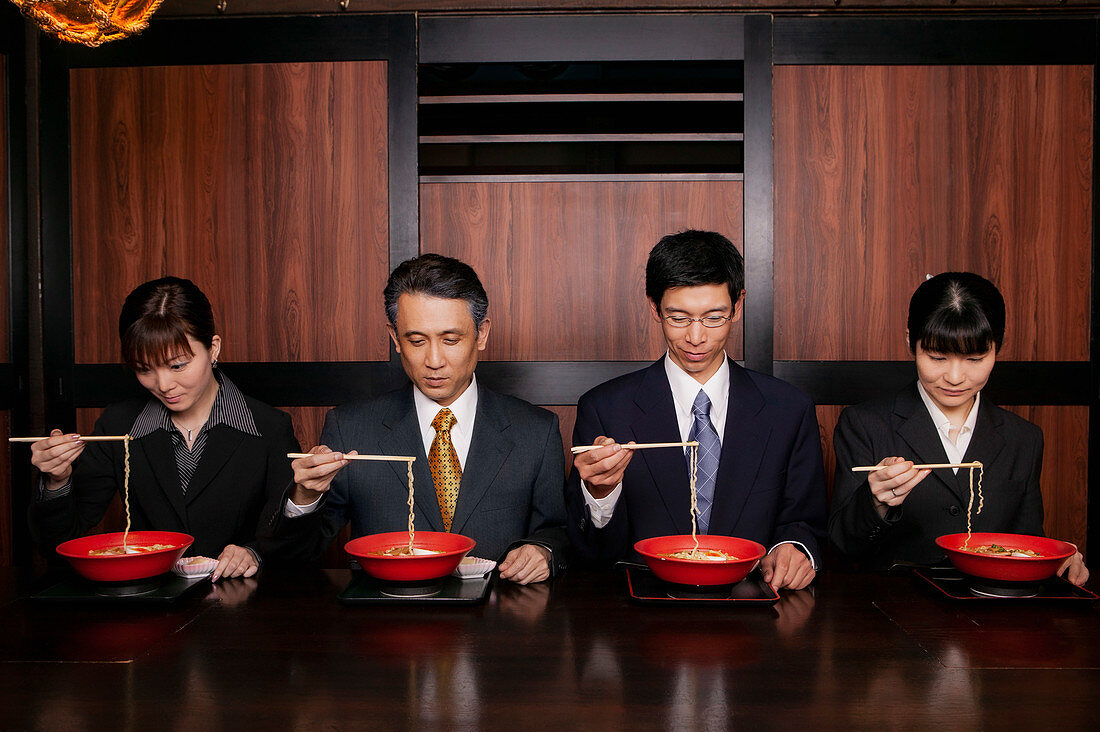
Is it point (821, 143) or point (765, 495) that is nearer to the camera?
point (765, 495)

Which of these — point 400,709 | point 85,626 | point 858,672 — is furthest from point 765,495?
point 85,626

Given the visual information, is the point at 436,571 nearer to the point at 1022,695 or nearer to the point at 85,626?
the point at 85,626

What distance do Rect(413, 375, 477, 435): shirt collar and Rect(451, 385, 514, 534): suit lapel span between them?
0.10 feet

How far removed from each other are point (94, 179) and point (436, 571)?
265cm

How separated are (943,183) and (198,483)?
9.85 feet

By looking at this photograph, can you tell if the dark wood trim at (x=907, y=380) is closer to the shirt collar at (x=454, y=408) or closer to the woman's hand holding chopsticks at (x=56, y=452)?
the shirt collar at (x=454, y=408)

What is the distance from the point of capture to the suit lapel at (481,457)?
230cm

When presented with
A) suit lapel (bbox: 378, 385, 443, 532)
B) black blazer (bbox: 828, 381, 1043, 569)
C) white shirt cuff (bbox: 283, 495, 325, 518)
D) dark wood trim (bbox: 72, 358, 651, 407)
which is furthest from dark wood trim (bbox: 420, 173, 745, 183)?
white shirt cuff (bbox: 283, 495, 325, 518)

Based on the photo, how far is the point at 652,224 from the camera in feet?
11.0

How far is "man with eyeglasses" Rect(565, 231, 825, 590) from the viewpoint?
91.2 inches

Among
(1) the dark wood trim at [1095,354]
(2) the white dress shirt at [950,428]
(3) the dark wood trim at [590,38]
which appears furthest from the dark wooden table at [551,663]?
(3) the dark wood trim at [590,38]

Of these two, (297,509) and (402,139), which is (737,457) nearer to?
(297,509)

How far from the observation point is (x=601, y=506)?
2125 millimetres

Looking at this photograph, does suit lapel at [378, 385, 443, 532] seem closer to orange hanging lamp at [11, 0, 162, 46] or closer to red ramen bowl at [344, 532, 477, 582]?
red ramen bowl at [344, 532, 477, 582]
